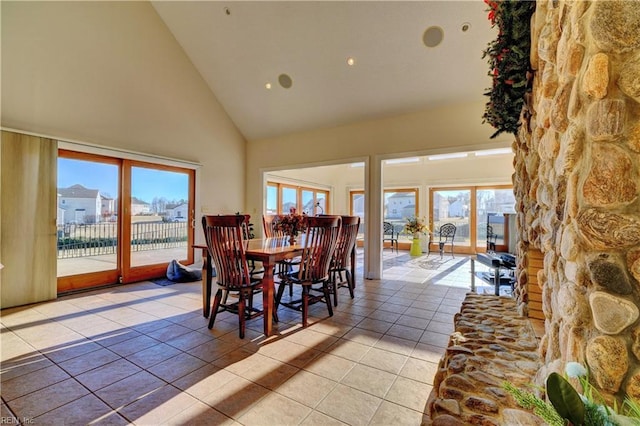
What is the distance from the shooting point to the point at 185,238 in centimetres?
556

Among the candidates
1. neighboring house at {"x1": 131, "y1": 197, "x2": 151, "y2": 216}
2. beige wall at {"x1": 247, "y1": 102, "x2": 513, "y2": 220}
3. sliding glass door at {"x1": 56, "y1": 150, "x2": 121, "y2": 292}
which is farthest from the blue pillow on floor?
beige wall at {"x1": 247, "y1": 102, "x2": 513, "y2": 220}

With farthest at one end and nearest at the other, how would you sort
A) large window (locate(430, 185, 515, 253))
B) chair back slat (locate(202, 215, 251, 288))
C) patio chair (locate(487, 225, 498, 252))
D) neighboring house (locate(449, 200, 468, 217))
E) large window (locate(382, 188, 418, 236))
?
large window (locate(382, 188, 418, 236))
neighboring house (locate(449, 200, 468, 217))
large window (locate(430, 185, 515, 253))
patio chair (locate(487, 225, 498, 252))
chair back slat (locate(202, 215, 251, 288))

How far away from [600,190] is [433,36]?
360cm

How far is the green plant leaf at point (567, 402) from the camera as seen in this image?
0.67 m

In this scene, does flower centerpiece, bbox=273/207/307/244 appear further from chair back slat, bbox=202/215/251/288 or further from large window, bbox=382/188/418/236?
large window, bbox=382/188/418/236

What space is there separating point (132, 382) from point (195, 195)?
4112 mm

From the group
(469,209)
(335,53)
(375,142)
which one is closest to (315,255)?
(375,142)

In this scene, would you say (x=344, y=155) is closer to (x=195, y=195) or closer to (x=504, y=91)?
(x=195, y=195)

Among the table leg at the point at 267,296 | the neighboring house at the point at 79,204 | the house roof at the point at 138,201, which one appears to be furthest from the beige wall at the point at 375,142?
the table leg at the point at 267,296

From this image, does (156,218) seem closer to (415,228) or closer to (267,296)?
(267,296)

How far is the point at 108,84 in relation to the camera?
4309 millimetres

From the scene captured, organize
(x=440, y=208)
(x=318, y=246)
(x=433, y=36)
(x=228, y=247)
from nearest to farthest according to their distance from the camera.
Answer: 1. (x=228, y=247)
2. (x=318, y=246)
3. (x=433, y=36)
4. (x=440, y=208)

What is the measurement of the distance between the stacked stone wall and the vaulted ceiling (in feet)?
9.55

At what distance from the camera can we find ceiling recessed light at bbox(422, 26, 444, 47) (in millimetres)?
3672
